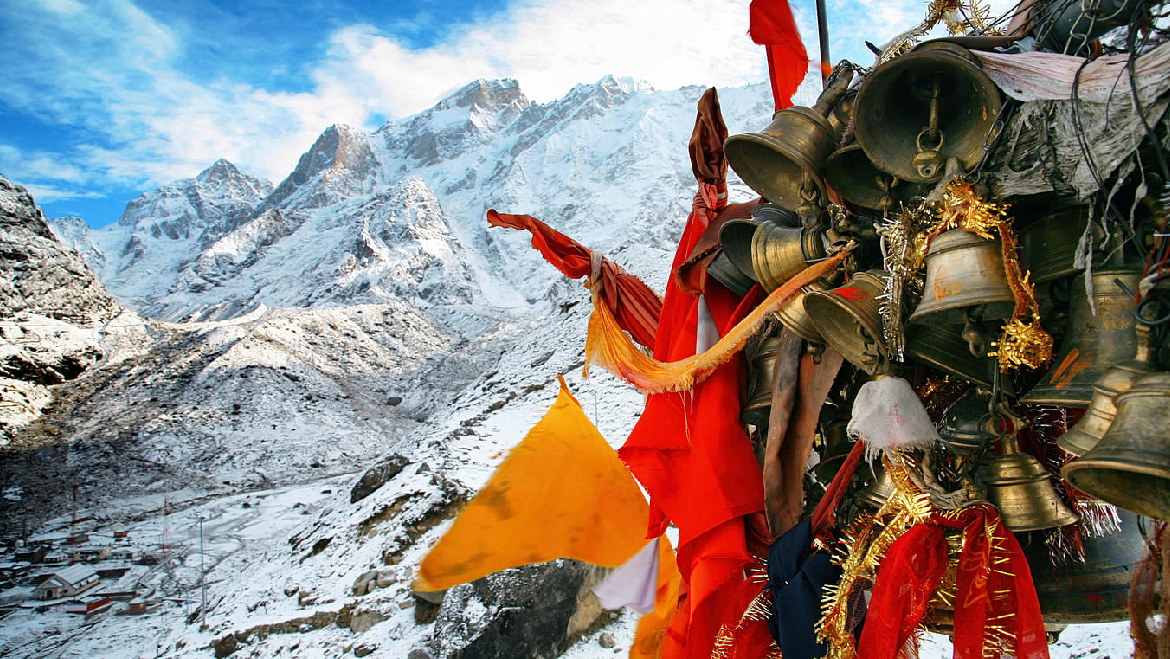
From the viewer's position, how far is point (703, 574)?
122 inches

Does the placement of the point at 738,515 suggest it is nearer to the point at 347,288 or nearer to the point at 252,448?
the point at 252,448

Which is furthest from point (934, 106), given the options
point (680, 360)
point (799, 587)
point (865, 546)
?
point (799, 587)

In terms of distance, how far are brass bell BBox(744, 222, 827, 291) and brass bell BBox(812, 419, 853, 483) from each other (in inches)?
29.3

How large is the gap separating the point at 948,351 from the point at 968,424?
0.84 ft

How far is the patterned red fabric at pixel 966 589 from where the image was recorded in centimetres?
215

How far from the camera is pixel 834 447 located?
3045 millimetres

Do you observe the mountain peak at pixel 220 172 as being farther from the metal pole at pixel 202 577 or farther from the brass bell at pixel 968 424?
the brass bell at pixel 968 424

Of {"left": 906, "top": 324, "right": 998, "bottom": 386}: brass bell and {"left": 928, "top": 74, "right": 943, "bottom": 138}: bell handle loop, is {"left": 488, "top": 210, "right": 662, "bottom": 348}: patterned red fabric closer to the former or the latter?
{"left": 906, "top": 324, "right": 998, "bottom": 386}: brass bell

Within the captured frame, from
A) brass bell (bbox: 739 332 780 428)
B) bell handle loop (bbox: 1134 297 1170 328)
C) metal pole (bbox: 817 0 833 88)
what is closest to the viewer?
bell handle loop (bbox: 1134 297 1170 328)

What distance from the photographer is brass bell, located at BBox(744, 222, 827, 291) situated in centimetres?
271

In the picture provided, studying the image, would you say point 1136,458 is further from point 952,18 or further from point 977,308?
point 952,18

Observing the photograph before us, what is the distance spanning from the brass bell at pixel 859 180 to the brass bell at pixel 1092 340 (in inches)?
29.8

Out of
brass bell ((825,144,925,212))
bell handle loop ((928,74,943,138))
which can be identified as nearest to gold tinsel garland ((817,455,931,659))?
brass bell ((825,144,925,212))

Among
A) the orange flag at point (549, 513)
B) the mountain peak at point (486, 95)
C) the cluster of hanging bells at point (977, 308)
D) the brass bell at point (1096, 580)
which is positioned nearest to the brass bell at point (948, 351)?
the cluster of hanging bells at point (977, 308)
